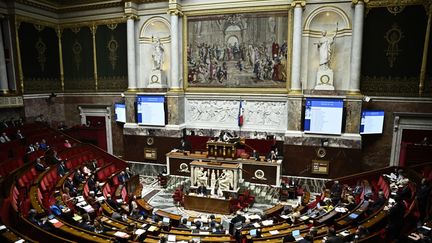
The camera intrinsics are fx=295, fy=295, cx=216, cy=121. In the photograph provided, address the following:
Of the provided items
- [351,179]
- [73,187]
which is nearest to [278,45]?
[351,179]

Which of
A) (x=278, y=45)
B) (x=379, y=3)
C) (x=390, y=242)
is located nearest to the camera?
(x=390, y=242)

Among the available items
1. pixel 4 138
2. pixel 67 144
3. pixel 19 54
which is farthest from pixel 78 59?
pixel 4 138

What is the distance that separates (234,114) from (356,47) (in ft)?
24.5

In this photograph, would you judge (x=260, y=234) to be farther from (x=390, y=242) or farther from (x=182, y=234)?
(x=390, y=242)

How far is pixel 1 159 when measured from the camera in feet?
43.8

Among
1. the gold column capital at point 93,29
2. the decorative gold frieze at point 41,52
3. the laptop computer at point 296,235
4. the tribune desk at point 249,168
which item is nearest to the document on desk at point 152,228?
the laptop computer at point 296,235

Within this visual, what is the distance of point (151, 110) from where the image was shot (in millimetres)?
18391

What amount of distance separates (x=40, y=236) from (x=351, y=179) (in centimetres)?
1314

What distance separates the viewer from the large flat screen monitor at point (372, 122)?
50.1 ft

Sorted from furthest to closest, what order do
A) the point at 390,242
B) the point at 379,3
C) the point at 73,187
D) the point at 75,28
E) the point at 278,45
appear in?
1. the point at 75,28
2. the point at 278,45
3. the point at 379,3
4. the point at 73,187
5. the point at 390,242

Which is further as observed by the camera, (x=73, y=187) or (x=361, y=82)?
(x=361, y=82)

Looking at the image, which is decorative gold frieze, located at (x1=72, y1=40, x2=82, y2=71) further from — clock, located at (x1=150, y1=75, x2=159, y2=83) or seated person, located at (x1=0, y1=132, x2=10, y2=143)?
seated person, located at (x1=0, y1=132, x2=10, y2=143)

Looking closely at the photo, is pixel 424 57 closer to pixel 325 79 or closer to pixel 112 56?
pixel 325 79

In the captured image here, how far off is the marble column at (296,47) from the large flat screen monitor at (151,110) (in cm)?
780
